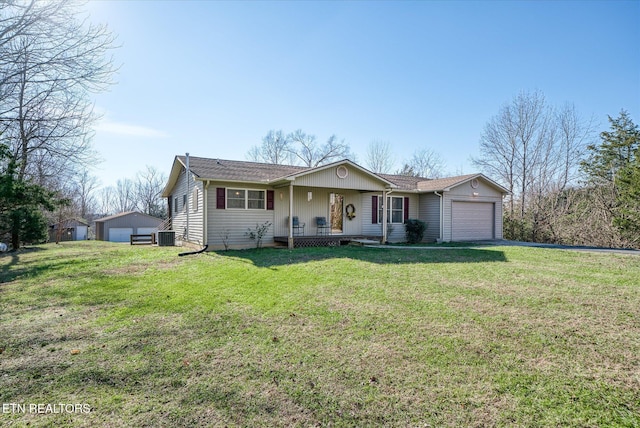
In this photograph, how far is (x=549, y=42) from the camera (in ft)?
45.9

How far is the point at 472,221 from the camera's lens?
16.8 m

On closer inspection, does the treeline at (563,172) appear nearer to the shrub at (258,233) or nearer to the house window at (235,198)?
the shrub at (258,233)

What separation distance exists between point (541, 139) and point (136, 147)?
28404 mm

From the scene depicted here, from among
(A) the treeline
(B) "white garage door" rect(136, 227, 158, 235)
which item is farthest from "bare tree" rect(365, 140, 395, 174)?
(B) "white garage door" rect(136, 227, 158, 235)

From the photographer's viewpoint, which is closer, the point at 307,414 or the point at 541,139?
the point at 307,414

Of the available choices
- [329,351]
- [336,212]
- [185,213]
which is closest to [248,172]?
[185,213]

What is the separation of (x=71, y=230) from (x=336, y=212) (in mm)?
29284

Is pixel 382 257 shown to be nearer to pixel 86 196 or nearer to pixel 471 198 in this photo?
pixel 471 198

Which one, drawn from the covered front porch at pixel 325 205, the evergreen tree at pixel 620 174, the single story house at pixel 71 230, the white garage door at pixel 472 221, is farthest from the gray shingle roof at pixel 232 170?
the single story house at pixel 71 230

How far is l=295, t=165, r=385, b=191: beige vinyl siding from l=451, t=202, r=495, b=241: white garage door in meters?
4.83

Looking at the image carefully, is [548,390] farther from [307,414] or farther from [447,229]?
[447,229]

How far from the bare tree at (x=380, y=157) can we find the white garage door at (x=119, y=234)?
943 inches

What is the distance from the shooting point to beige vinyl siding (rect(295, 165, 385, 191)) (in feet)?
41.1

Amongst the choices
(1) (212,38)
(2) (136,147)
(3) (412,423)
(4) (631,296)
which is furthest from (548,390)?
(2) (136,147)
